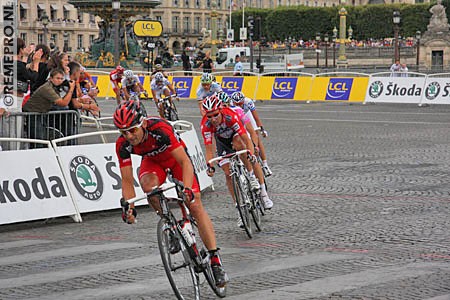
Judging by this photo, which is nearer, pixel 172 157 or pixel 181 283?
pixel 181 283

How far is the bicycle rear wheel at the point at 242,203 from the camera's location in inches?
450

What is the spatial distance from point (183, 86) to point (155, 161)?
118 feet

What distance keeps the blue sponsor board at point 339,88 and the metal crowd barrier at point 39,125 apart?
25.9 m

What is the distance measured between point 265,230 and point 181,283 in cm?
424

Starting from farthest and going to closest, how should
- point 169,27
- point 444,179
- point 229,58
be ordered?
point 169,27 < point 229,58 < point 444,179

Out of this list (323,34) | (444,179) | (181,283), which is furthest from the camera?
(323,34)

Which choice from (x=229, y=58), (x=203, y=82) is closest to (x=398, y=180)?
(x=203, y=82)

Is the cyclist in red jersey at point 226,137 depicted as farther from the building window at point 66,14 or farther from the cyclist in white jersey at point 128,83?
the building window at point 66,14

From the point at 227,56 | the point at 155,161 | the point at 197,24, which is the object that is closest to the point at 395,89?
the point at 155,161

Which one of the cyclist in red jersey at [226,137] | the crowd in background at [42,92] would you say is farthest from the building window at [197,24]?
the cyclist in red jersey at [226,137]

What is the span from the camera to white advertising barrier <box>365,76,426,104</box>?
1476 inches

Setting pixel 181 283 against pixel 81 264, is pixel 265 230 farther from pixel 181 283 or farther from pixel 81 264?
pixel 181 283

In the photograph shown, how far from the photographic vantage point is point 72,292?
28.6 ft

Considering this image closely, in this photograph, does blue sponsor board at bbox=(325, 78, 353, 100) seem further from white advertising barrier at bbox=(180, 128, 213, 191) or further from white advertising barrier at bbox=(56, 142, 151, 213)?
white advertising barrier at bbox=(56, 142, 151, 213)
